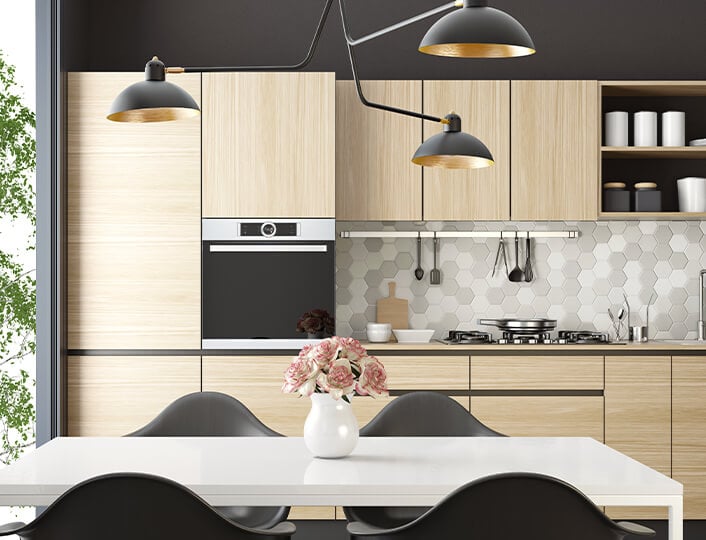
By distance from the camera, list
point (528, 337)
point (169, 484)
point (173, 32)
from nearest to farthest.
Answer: point (169, 484)
point (528, 337)
point (173, 32)

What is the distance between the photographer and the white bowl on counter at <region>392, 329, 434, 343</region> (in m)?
4.37

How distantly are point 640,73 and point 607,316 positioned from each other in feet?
4.65

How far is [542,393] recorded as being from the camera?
13.5 ft

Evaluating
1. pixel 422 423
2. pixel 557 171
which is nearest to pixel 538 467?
pixel 422 423

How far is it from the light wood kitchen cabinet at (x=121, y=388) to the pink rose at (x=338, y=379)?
195cm

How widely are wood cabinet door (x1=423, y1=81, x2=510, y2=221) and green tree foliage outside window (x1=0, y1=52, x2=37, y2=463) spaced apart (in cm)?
202

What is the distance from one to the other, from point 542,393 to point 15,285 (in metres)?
2.64

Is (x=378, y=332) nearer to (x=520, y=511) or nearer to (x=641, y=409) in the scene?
(x=641, y=409)

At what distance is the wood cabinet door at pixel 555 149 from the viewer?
434 centimetres

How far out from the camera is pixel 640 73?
479 cm

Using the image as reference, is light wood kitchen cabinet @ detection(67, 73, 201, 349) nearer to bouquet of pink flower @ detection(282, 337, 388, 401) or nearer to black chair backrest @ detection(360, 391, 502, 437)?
black chair backrest @ detection(360, 391, 502, 437)

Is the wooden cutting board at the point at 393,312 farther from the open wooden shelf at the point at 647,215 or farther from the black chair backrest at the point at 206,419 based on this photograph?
the black chair backrest at the point at 206,419

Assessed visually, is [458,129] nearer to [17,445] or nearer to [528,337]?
[528,337]

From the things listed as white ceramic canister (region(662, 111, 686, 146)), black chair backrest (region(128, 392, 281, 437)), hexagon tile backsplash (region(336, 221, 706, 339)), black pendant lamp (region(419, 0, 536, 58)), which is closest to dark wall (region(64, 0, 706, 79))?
white ceramic canister (region(662, 111, 686, 146))
